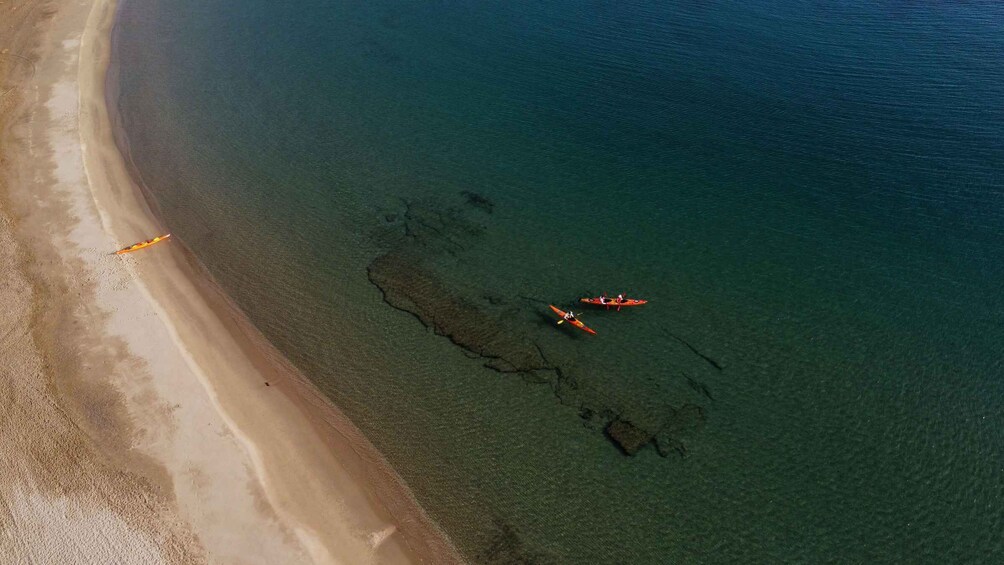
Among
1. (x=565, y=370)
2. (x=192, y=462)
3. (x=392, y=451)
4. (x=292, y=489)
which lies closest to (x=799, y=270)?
(x=565, y=370)

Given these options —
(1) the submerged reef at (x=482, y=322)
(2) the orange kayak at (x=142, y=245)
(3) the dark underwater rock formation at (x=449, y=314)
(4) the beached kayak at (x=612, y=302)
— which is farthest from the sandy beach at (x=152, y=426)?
(4) the beached kayak at (x=612, y=302)

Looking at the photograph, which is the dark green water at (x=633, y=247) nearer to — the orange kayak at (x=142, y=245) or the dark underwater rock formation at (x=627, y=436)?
the dark underwater rock formation at (x=627, y=436)

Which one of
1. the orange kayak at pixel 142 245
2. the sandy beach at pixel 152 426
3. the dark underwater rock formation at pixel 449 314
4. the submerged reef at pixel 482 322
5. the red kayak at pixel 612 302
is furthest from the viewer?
the orange kayak at pixel 142 245

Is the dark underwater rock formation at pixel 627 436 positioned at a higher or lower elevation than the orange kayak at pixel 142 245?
lower

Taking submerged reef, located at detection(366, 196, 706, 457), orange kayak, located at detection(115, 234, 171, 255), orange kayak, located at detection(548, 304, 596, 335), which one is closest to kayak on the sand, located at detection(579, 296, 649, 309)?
orange kayak, located at detection(548, 304, 596, 335)

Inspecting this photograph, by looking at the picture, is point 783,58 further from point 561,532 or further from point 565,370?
point 561,532

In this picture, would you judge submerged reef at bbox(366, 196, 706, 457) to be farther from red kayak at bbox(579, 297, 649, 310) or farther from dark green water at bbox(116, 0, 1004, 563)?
red kayak at bbox(579, 297, 649, 310)

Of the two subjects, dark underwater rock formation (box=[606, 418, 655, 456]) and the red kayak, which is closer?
dark underwater rock formation (box=[606, 418, 655, 456])
